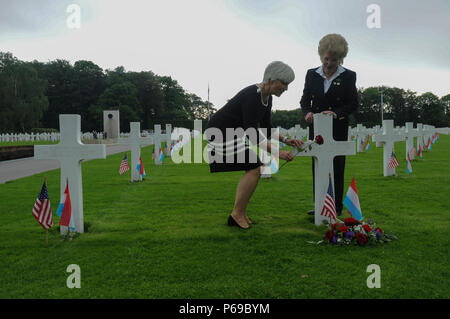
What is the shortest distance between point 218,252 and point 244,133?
4.75 feet

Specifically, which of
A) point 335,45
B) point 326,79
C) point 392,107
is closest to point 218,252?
point 326,79

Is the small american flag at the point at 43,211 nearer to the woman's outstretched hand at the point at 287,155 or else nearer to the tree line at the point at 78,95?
the woman's outstretched hand at the point at 287,155

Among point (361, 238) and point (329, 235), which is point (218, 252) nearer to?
point (329, 235)

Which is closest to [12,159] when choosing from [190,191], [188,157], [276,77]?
[188,157]

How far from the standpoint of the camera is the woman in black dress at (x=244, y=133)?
4.12 meters

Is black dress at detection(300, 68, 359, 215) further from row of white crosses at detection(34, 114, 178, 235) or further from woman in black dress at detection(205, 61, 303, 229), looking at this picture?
row of white crosses at detection(34, 114, 178, 235)

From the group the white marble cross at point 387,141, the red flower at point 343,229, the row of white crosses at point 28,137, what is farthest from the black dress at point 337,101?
the row of white crosses at point 28,137

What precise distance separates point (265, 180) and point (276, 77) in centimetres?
516

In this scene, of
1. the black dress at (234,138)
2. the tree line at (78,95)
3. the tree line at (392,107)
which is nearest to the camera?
the black dress at (234,138)

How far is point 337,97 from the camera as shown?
4.75 metres

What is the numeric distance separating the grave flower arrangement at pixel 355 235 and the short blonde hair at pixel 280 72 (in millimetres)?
1685

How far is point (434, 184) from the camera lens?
771 centimetres

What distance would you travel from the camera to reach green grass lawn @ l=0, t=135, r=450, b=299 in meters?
2.75
